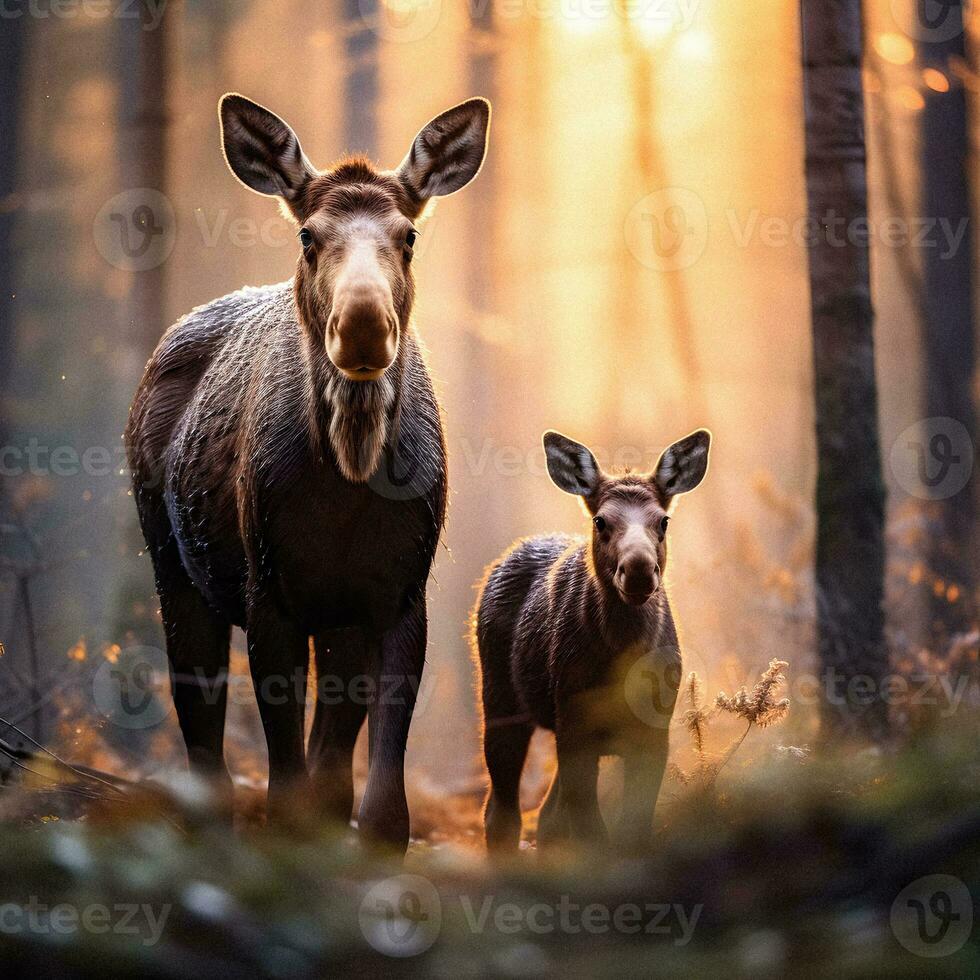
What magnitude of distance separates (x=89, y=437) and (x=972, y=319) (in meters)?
7.11

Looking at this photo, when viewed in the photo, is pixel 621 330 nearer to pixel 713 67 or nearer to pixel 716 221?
pixel 716 221

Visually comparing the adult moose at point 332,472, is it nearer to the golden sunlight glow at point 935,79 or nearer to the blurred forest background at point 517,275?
the blurred forest background at point 517,275

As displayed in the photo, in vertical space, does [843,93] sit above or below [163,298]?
above

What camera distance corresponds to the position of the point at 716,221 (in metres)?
8.10

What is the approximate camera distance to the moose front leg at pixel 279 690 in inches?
175

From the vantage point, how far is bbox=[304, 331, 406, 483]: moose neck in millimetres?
4262

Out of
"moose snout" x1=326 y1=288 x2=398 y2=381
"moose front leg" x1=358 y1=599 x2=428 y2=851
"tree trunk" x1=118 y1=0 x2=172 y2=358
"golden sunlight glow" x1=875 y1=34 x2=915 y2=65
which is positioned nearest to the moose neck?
"moose snout" x1=326 y1=288 x2=398 y2=381

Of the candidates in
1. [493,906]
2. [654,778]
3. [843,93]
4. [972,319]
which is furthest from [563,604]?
[972,319]

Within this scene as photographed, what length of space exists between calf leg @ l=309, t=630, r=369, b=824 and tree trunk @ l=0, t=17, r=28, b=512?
10.2 feet

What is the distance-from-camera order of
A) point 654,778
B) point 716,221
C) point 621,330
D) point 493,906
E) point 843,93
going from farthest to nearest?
point 621,330, point 716,221, point 843,93, point 654,778, point 493,906

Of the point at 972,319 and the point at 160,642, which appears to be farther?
the point at 972,319

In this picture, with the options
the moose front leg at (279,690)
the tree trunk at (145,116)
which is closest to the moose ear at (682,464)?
the moose front leg at (279,690)

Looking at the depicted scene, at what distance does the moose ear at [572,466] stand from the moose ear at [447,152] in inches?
53.7

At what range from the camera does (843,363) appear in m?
6.64
